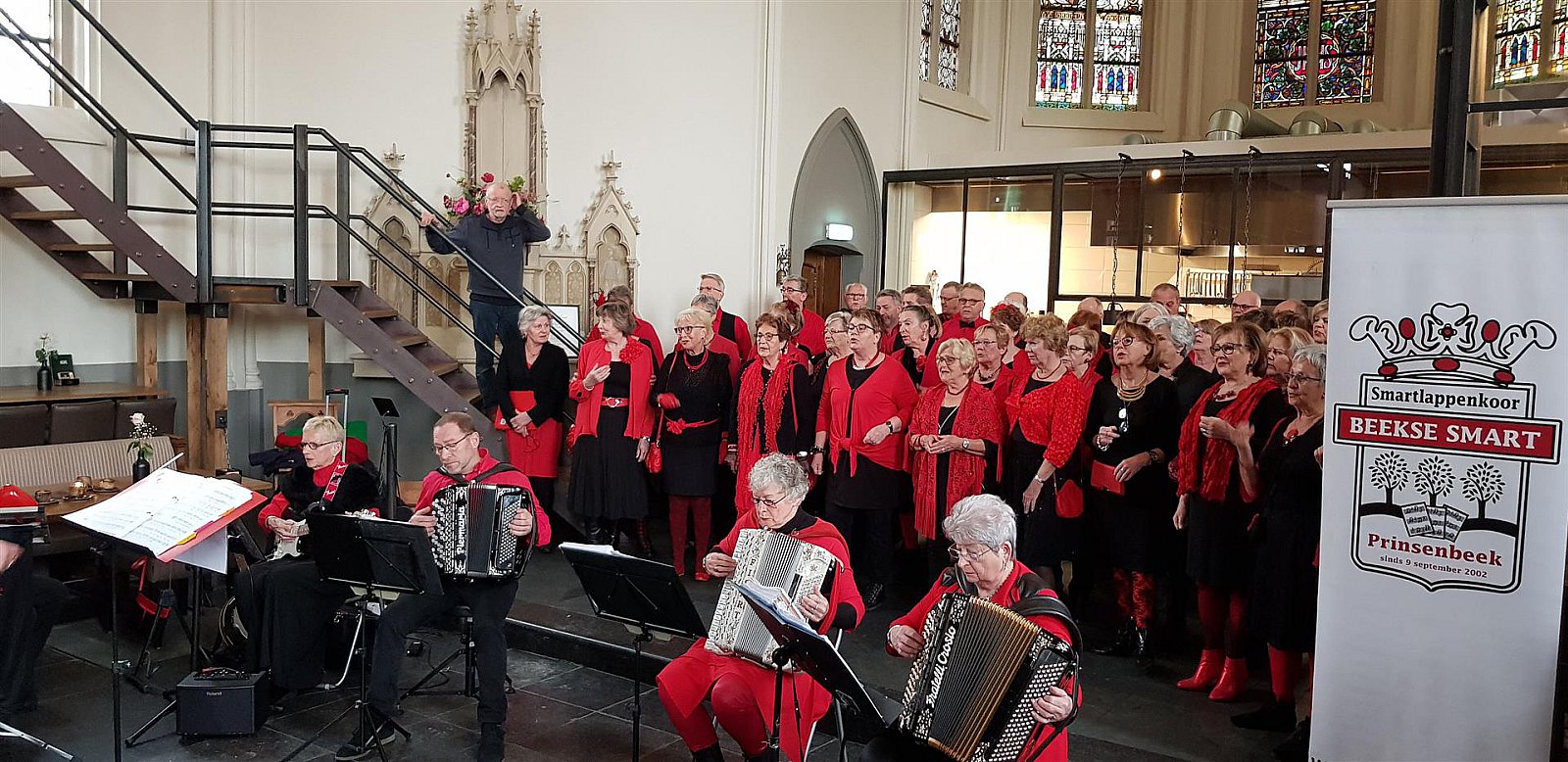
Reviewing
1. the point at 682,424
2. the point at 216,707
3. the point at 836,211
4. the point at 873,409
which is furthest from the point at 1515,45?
the point at 836,211

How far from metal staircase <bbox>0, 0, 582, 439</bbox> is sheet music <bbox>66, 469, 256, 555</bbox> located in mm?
3257

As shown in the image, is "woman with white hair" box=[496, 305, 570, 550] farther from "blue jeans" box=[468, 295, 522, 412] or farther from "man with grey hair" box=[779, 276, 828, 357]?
"man with grey hair" box=[779, 276, 828, 357]

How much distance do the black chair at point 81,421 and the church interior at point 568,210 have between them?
0.02m

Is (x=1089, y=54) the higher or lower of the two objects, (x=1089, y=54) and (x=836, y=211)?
the higher

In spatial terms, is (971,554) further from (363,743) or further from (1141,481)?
(363,743)

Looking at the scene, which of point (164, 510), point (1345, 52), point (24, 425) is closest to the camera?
point (164, 510)

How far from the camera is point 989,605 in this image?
11.0 feet

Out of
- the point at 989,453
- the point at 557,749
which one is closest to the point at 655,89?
the point at 989,453

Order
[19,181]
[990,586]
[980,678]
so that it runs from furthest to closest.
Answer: [19,181] < [990,586] < [980,678]

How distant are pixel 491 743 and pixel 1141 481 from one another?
10.1ft

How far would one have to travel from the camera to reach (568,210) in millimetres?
10609

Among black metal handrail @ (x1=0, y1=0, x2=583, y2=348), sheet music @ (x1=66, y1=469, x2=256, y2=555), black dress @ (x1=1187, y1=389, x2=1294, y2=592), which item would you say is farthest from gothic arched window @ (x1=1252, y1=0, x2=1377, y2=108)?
sheet music @ (x1=66, y1=469, x2=256, y2=555)

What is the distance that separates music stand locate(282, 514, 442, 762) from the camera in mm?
4629

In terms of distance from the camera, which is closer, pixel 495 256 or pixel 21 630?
pixel 21 630
